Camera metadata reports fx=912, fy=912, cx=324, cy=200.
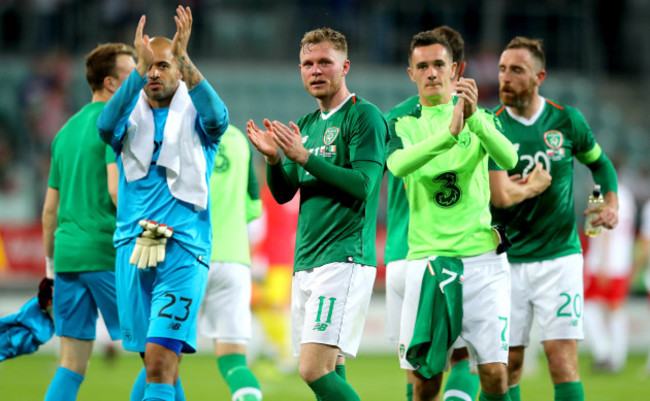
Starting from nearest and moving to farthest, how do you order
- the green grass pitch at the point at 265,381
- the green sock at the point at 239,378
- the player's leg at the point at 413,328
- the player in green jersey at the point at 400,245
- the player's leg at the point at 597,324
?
the player's leg at the point at 413,328, the player in green jersey at the point at 400,245, the green sock at the point at 239,378, the green grass pitch at the point at 265,381, the player's leg at the point at 597,324

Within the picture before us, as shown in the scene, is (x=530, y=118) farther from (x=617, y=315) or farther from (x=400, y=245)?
(x=617, y=315)

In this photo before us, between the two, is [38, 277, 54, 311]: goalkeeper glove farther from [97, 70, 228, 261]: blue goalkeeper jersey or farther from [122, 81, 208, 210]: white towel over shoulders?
[122, 81, 208, 210]: white towel over shoulders

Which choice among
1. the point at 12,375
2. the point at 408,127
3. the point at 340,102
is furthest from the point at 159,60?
the point at 12,375

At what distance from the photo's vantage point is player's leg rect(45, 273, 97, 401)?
6.27 meters

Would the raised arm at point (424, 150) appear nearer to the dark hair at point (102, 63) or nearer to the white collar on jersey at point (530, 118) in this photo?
the white collar on jersey at point (530, 118)

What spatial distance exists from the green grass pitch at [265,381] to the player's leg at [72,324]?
9.75ft

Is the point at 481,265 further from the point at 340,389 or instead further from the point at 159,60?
the point at 159,60

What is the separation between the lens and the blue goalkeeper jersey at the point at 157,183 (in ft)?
17.7

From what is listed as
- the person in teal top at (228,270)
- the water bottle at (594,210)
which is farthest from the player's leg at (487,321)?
the person in teal top at (228,270)

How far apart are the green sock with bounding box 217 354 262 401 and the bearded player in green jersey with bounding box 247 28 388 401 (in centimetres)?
142

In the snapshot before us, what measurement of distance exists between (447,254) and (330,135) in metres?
1.09

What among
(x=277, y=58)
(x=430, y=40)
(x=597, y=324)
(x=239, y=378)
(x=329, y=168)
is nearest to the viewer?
(x=329, y=168)

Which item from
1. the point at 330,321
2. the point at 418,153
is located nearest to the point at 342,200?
the point at 418,153

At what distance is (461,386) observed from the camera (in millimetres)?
6039
